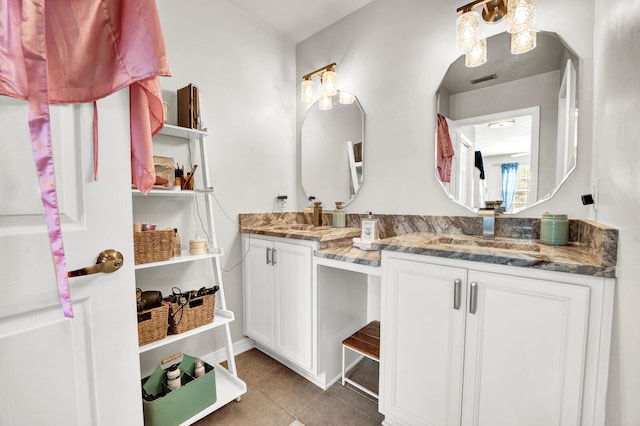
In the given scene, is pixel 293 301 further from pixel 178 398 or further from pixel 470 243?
pixel 470 243

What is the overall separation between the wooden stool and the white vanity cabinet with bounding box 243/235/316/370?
0.26m

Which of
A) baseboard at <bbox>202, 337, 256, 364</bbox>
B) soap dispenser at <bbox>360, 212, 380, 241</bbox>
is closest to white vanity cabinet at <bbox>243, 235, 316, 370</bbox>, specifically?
baseboard at <bbox>202, 337, 256, 364</bbox>

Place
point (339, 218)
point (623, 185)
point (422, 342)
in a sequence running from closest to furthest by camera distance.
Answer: point (623, 185)
point (422, 342)
point (339, 218)

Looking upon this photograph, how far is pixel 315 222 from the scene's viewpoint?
2391 mm

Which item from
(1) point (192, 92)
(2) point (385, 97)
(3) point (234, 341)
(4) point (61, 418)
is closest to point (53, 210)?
(4) point (61, 418)

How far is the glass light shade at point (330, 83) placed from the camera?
2.24 meters

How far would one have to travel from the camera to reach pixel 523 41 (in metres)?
1.47

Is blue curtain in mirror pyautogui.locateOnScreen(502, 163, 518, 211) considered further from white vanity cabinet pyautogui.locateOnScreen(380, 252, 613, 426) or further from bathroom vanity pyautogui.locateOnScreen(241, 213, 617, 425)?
white vanity cabinet pyautogui.locateOnScreen(380, 252, 613, 426)

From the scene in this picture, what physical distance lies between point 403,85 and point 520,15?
2.33 feet

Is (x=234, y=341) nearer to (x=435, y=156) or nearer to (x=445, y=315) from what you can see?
(x=445, y=315)

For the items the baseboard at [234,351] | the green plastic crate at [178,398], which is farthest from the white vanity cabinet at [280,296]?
the green plastic crate at [178,398]

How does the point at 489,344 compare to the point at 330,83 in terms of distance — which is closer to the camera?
the point at 489,344

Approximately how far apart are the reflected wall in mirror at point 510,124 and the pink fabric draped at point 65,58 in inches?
66.2

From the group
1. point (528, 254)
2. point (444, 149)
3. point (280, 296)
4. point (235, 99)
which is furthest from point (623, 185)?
point (235, 99)
